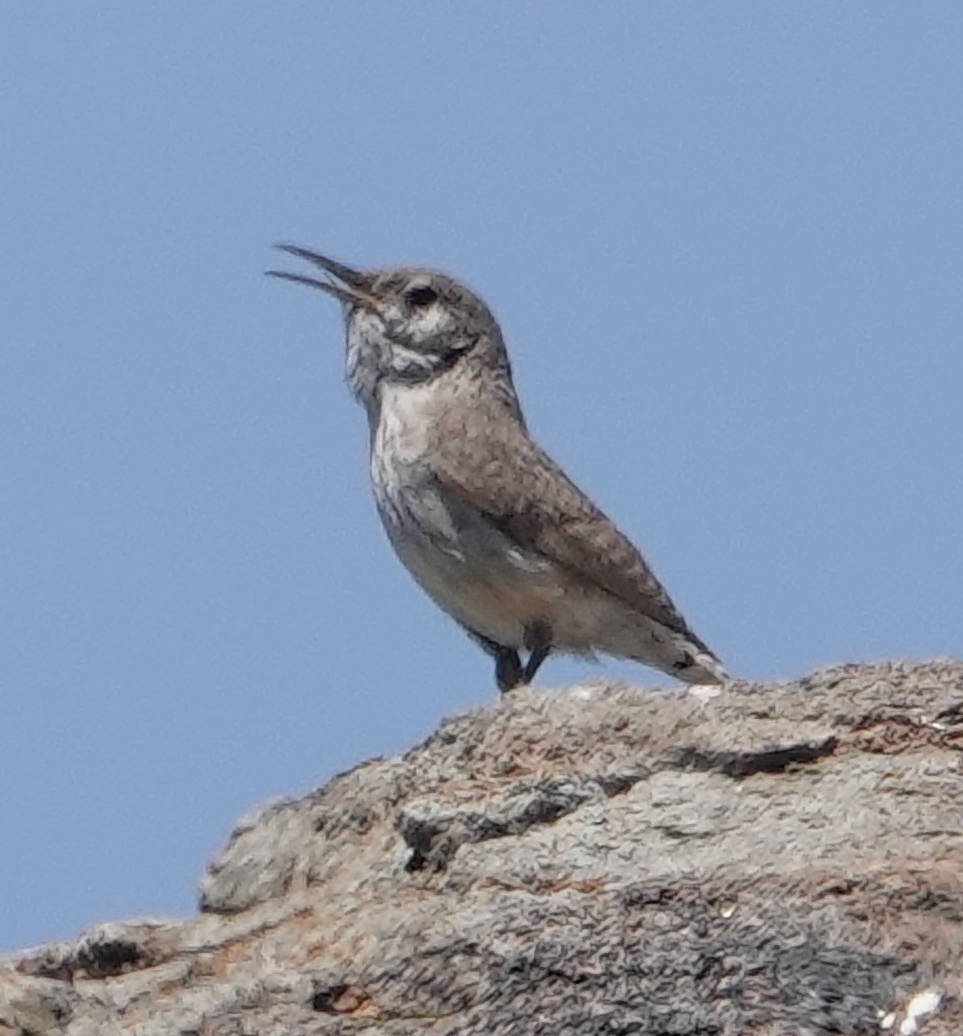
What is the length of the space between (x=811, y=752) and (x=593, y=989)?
143 cm

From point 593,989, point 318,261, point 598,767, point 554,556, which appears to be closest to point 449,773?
point 598,767

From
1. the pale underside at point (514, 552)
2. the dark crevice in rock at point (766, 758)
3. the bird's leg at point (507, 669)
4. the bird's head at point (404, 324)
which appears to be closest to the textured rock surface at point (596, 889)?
the dark crevice in rock at point (766, 758)

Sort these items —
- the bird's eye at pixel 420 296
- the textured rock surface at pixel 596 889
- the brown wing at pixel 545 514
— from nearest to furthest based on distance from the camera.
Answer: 1. the textured rock surface at pixel 596 889
2. the brown wing at pixel 545 514
3. the bird's eye at pixel 420 296

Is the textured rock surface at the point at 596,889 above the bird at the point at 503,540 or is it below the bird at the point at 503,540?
below

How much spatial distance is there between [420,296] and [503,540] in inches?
73.7

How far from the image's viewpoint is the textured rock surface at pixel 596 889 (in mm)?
6797

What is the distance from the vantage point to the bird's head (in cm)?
1412

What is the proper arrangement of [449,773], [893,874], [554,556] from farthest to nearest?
1. [554,556]
2. [449,773]
3. [893,874]

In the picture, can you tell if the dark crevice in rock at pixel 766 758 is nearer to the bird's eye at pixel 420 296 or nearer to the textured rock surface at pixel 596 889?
the textured rock surface at pixel 596 889

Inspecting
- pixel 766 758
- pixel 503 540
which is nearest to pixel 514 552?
pixel 503 540

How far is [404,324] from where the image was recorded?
46.9 ft

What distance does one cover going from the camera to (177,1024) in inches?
290

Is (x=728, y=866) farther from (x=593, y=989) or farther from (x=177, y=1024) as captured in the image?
(x=177, y=1024)

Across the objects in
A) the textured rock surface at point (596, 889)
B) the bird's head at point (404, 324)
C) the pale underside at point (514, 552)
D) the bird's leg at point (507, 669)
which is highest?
the bird's head at point (404, 324)
